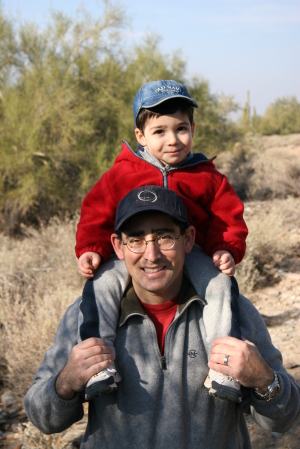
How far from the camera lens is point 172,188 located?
9.03 ft

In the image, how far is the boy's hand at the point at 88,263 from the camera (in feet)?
8.18

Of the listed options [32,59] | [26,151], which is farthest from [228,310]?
[32,59]

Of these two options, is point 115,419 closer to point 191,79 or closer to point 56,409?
point 56,409

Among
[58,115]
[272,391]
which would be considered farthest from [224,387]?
[58,115]

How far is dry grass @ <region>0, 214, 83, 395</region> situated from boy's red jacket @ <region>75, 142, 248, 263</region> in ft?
10.1

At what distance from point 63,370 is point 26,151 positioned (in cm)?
990

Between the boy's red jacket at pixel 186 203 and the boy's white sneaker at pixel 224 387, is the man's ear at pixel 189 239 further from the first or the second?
the boy's white sneaker at pixel 224 387

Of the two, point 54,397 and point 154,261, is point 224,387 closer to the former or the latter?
point 154,261

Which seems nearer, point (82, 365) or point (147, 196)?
point (82, 365)

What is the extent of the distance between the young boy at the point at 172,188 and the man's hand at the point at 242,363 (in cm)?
29

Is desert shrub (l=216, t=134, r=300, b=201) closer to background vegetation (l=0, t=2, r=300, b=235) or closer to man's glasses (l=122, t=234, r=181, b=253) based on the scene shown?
background vegetation (l=0, t=2, r=300, b=235)

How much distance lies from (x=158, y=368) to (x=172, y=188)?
0.94 metres

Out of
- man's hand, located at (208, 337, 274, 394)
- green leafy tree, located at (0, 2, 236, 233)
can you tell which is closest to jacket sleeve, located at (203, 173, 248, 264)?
man's hand, located at (208, 337, 274, 394)

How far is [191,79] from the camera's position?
611 inches
